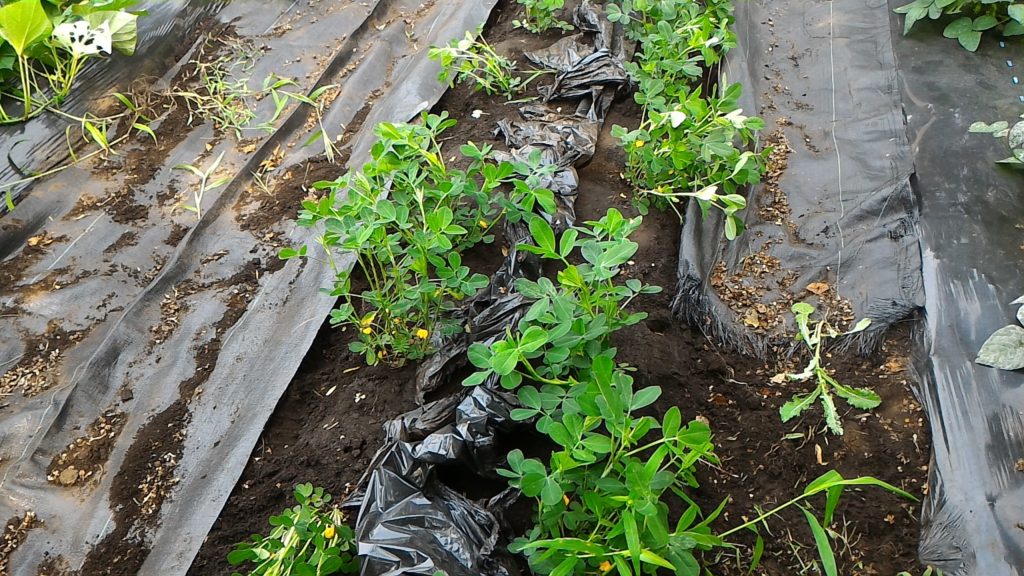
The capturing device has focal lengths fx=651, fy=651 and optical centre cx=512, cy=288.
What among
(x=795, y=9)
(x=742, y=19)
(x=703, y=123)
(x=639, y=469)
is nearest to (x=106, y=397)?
(x=639, y=469)

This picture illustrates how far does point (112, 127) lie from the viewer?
306cm

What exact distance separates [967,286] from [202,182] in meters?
2.96

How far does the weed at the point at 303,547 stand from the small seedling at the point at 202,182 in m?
1.60

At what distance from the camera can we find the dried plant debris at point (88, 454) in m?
1.98

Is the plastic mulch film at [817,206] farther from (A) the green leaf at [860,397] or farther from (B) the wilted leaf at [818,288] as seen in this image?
(A) the green leaf at [860,397]

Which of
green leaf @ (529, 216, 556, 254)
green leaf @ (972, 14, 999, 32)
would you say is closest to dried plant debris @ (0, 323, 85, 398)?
green leaf @ (529, 216, 556, 254)

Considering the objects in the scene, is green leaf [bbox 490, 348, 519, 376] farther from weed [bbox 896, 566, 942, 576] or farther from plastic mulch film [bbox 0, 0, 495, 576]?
weed [bbox 896, 566, 942, 576]

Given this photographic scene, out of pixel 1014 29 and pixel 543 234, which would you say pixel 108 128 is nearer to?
pixel 543 234

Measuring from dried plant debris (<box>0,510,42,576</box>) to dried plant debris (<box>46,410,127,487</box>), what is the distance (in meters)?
0.11

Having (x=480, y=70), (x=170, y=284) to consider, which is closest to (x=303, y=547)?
(x=170, y=284)

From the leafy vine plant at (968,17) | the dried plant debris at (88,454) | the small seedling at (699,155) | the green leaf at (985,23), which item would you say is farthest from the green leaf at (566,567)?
the green leaf at (985,23)

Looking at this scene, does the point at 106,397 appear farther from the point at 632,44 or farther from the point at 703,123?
the point at 632,44

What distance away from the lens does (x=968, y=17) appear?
297 centimetres

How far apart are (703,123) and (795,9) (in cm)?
141
